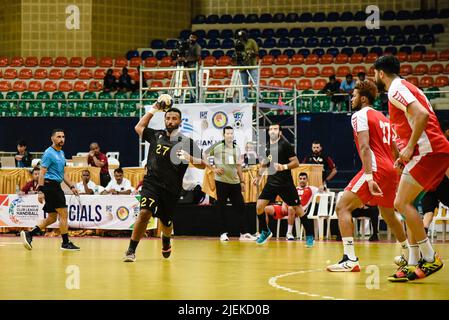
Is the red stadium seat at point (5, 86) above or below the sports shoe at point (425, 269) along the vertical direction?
above

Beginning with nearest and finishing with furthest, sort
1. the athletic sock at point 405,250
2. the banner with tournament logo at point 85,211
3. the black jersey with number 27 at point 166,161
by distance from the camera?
the athletic sock at point 405,250
the black jersey with number 27 at point 166,161
the banner with tournament logo at point 85,211

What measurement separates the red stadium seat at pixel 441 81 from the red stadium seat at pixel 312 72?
423cm

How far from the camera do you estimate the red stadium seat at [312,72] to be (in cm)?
3097

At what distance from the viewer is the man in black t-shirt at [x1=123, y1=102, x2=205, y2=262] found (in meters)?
11.4

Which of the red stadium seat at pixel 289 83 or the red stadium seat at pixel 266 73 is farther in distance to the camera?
the red stadium seat at pixel 266 73

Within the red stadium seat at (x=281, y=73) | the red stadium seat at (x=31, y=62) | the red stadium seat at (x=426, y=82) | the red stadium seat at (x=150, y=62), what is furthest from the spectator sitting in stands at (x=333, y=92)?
the red stadium seat at (x=31, y=62)

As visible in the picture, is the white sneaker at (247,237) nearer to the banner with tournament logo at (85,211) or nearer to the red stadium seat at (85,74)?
the banner with tournament logo at (85,211)

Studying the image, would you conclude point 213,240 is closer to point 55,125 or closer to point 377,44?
point 55,125

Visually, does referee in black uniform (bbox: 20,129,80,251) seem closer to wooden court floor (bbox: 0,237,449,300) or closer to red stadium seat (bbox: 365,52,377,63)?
wooden court floor (bbox: 0,237,449,300)

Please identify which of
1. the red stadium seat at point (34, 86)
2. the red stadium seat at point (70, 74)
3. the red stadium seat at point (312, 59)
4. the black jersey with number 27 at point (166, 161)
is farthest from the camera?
the red stadium seat at point (70, 74)

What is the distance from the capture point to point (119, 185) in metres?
19.2

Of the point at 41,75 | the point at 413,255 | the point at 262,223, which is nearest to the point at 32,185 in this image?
the point at 262,223

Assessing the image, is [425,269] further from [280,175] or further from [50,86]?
[50,86]
